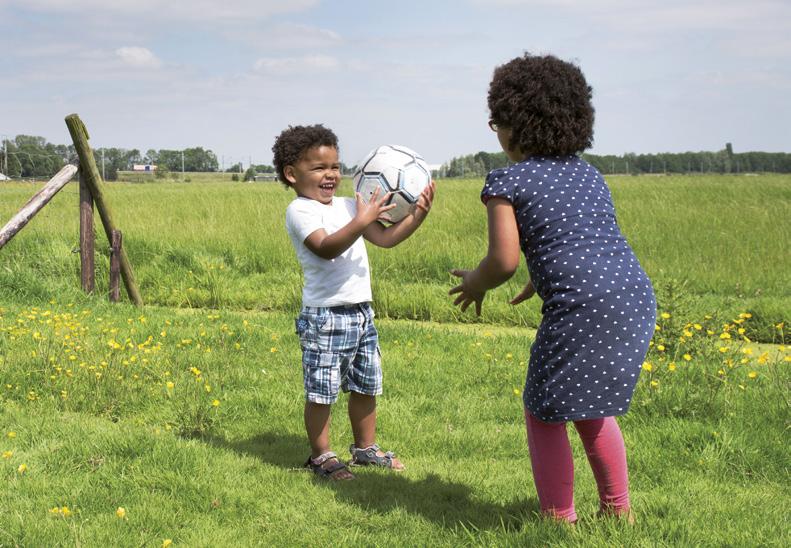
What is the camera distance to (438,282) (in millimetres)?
10227

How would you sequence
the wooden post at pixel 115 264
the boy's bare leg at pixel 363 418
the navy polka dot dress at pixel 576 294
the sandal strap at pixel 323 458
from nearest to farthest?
the navy polka dot dress at pixel 576 294 < the sandal strap at pixel 323 458 < the boy's bare leg at pixel 363 418 < the wooden post at pixel 115 264

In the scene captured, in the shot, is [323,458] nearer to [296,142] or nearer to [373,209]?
[373,209]

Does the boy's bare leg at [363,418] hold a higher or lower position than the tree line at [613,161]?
lower

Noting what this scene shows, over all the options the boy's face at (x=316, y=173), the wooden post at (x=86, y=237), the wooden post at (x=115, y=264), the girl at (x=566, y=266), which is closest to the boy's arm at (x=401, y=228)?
the boy's face at (x=316, y=173)

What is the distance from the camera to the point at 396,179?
3934mm

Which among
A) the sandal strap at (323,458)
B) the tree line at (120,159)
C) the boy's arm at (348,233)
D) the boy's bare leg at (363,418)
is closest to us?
the boy's arm at (348,233)

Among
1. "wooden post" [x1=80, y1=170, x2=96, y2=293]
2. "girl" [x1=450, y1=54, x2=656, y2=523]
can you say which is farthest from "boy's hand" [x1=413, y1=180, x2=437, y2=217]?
"wooden post" [x1=80, y1=170, x2=96, y2=293]

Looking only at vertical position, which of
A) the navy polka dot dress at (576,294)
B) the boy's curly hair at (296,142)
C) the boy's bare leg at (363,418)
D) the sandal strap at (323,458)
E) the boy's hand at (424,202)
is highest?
the boy's curly hair at (296,142)

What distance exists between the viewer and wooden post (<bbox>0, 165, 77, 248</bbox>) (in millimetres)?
7919

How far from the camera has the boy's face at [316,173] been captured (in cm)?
413

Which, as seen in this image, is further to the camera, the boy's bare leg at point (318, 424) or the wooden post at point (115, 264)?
the wooden post at point (115, 264)

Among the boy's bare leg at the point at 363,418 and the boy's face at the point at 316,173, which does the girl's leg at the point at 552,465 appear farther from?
the boy's face at the point at 316,173

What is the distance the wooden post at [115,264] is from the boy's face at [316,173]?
5.16 meters

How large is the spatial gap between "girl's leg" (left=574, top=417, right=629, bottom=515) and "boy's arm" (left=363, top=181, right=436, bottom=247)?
1.33 m
